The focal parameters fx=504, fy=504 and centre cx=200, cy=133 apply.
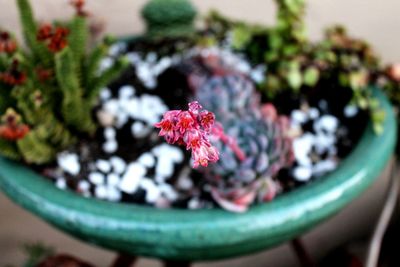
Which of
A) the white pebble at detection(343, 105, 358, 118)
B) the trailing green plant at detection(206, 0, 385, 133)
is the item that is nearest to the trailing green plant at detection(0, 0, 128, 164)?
the trailing green plant at detection(206, 0, 385, 133)

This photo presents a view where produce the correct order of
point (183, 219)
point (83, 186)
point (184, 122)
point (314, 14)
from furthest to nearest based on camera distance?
1. point (314, 14)
2. point (83, 186)
3. point (183, 219)
4. point (184, 122)

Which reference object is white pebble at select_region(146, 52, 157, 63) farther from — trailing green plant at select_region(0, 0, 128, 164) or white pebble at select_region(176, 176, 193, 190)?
white pebble at select_region(176, 176, 193, 190)

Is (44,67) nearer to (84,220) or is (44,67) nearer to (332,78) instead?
(84,220)

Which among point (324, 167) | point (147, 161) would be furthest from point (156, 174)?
point (324, 167)

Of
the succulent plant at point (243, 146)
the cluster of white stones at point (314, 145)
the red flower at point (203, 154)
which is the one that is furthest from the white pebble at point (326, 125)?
the red flower at point (203, 154)

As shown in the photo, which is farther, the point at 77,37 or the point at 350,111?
the point at 350,111

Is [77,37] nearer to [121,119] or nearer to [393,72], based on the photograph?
[121,119]

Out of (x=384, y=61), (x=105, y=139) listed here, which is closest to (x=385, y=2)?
(x=384, y=61)
